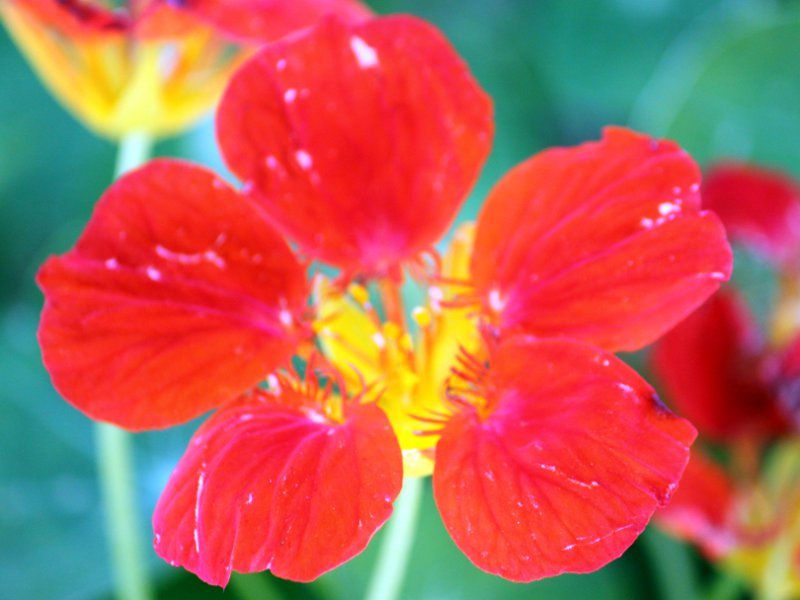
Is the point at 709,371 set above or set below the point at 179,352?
below

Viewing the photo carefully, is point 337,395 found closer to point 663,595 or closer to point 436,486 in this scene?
point 436,486

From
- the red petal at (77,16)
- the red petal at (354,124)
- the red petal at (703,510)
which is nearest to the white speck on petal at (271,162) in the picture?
the red petal at (354,124)

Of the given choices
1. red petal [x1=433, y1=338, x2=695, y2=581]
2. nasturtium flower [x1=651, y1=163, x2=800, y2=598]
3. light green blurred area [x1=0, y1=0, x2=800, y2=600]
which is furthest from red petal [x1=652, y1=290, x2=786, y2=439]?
red petal [x1=433, y1=338, x2=695, y2=581]

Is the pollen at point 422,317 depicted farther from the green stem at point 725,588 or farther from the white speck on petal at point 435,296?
the green stem at point 725,588

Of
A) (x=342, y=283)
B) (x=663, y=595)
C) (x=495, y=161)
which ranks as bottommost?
(x=663, y=595)

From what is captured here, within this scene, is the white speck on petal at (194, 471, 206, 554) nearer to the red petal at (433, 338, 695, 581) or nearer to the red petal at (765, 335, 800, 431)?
the red petal at (433, 338, 695, 581)

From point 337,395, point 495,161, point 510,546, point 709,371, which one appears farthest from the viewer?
point 495,161

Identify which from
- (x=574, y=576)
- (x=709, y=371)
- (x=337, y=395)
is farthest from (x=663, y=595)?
(x=337, y=395)

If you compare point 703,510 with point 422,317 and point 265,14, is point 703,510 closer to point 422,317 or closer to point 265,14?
point 422,317
